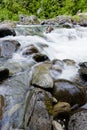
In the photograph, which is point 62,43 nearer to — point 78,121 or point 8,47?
point 8,47

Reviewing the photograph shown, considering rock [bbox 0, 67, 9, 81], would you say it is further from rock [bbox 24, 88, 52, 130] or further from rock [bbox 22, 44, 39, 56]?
rock [bbox 22, 44, 39, 56]

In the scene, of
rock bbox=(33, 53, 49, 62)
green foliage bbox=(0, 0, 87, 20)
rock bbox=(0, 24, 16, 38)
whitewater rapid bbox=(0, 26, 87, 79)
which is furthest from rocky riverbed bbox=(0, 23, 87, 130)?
green foliage bbox=(0, 0, 87, 20)

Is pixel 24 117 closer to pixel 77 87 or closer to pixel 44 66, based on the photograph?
pixel 77 87

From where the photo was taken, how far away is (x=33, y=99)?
467cm

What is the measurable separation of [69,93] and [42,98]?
81 cm

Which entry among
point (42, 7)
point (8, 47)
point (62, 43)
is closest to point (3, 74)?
point (8, 47)

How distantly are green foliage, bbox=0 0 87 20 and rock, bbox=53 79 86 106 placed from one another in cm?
2476

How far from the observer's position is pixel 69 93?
528 cm

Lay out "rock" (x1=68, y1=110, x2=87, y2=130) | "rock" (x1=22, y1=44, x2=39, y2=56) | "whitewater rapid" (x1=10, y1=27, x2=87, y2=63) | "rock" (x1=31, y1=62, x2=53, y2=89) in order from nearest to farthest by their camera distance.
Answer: "rock" (x1=68, y1=110, x2=87, y2=130) < "rock" (x1=31, y1=62, x2=53, y2=89) < "rock" (x1=22, y1=44, x2=39, y2=56) < "whitewater rapid" (x1=10, y1=27, x2=87, y2=63)

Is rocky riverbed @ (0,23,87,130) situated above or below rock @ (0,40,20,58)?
above

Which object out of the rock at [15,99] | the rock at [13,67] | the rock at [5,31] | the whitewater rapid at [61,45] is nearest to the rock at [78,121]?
the rock at [15,99]

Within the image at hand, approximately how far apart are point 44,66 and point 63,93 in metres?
1.55

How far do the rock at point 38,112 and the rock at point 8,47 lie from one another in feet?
12.1

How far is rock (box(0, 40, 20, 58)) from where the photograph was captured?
8317mm
